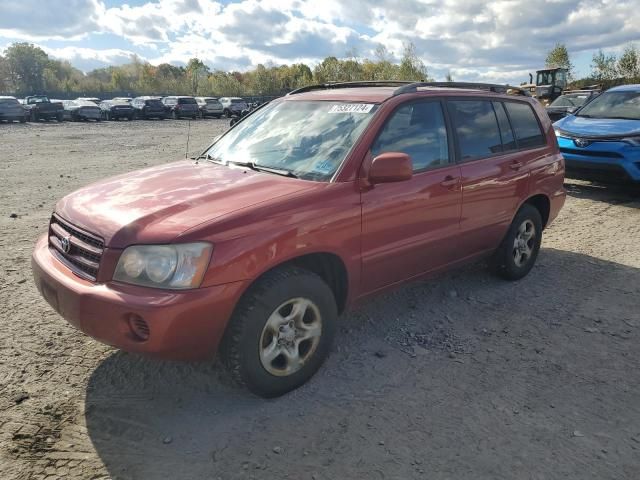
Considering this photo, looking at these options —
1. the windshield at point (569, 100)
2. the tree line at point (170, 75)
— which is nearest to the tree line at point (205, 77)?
the tree line at point (170, 75)

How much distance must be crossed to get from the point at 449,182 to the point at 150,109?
1412 inches

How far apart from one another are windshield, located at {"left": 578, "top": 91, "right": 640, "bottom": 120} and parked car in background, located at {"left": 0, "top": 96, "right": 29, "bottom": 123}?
3088 centimetres

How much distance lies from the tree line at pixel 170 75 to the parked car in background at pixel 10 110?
1173 inches

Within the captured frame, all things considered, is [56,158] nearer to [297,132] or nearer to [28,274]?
[28,274]

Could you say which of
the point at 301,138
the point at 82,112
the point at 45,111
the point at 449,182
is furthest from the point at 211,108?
the point at 449,182

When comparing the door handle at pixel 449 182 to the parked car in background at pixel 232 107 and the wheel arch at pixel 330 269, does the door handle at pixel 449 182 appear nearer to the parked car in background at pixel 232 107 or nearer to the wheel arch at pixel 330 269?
the wheel arch at pixel 330 269

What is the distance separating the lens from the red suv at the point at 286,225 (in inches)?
106

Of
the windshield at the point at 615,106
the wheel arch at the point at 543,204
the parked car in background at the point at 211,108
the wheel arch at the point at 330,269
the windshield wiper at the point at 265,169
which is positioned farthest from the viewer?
the parked car in background at the point at 211,108

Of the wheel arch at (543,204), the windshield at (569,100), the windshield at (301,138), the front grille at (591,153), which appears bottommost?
the wheel arch at (543,204)

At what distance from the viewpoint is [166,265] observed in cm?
269

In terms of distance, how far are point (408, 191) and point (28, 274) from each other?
3714 mm

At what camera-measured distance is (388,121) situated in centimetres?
363

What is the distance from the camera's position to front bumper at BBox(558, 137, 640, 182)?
7.83m

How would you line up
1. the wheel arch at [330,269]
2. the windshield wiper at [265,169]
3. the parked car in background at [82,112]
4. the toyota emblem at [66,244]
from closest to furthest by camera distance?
1. the toyota emblem at [66,244]
2. the wheel arch at [330,269]
3. the windshield wiper at [265,169]
4. the parked car in background at [82,112]
